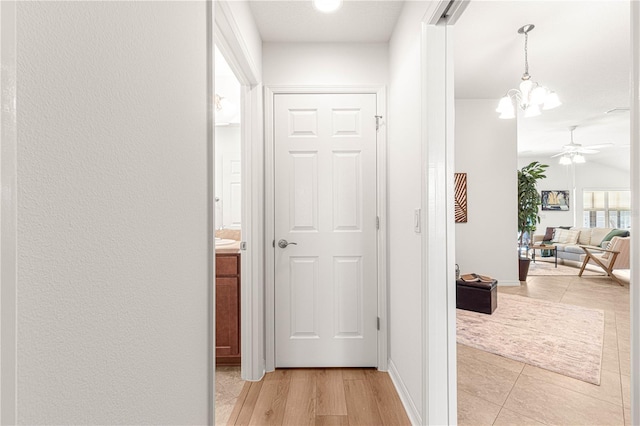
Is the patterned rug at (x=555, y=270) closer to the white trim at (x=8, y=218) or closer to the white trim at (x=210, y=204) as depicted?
the white trim at (x=210, y=204)

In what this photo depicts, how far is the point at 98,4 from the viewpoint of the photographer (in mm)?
693

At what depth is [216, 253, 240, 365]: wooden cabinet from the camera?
2447mm

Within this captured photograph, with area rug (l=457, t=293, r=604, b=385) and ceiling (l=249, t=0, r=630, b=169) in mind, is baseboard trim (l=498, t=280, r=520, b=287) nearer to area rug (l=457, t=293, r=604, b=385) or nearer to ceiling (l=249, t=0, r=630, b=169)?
area rug (l=457, t=293, r=604, b=385)

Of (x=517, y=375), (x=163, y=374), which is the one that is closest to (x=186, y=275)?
(x=163, y=374)

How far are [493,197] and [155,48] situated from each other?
16.4ft

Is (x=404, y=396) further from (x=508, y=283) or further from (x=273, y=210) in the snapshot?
(x=508, y=283)

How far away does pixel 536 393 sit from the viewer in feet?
7.00

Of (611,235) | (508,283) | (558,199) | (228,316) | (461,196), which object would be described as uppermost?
(558,199)

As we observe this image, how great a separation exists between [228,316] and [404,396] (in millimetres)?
1298

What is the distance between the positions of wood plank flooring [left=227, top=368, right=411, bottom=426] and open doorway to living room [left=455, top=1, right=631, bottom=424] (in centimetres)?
46

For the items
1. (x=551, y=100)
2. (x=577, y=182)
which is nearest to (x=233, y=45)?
(x=551, y=100)

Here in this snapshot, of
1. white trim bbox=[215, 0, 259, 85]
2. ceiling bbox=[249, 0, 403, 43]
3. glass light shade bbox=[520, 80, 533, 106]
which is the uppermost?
ceiling bbox=[249, 0, 403, 43]

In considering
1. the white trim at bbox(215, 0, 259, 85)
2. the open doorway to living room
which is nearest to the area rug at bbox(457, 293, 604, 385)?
the open doorway to living room

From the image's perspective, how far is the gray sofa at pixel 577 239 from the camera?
672cm
